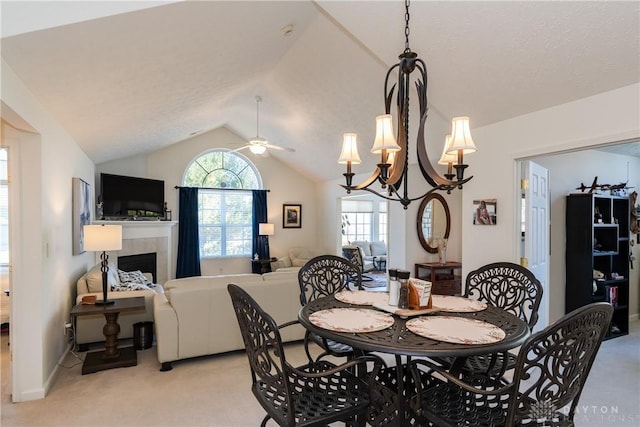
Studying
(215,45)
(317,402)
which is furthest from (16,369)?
(215,45)

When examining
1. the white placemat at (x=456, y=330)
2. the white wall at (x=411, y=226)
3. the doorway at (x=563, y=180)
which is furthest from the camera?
the white wall at (x=411, y=226)

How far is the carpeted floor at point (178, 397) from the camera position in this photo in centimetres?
243

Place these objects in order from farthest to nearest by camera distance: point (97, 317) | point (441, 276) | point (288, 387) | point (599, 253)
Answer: point (441, 276)
point (599, 253)
point (97, 317)
point (288, 387)

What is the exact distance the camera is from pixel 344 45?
3744 millimetres

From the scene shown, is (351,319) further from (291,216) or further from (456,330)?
(291,216)

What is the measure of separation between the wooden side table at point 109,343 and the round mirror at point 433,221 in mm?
4258

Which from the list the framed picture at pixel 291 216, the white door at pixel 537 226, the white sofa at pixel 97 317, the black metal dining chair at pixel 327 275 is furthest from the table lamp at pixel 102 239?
the framed picture at pixel 291 216

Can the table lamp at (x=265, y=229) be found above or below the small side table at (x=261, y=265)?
above

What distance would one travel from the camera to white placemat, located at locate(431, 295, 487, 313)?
2107 mm

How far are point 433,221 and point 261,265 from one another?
12.9 feet

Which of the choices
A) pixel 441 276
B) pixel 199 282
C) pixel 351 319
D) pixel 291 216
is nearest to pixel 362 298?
pixel 351 319

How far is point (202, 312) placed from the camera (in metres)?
3.39

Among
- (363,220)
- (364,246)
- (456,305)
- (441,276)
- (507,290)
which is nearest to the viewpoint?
(456,305)

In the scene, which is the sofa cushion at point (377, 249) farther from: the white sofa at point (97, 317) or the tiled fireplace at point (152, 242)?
the white sofa at point (97, 317)
